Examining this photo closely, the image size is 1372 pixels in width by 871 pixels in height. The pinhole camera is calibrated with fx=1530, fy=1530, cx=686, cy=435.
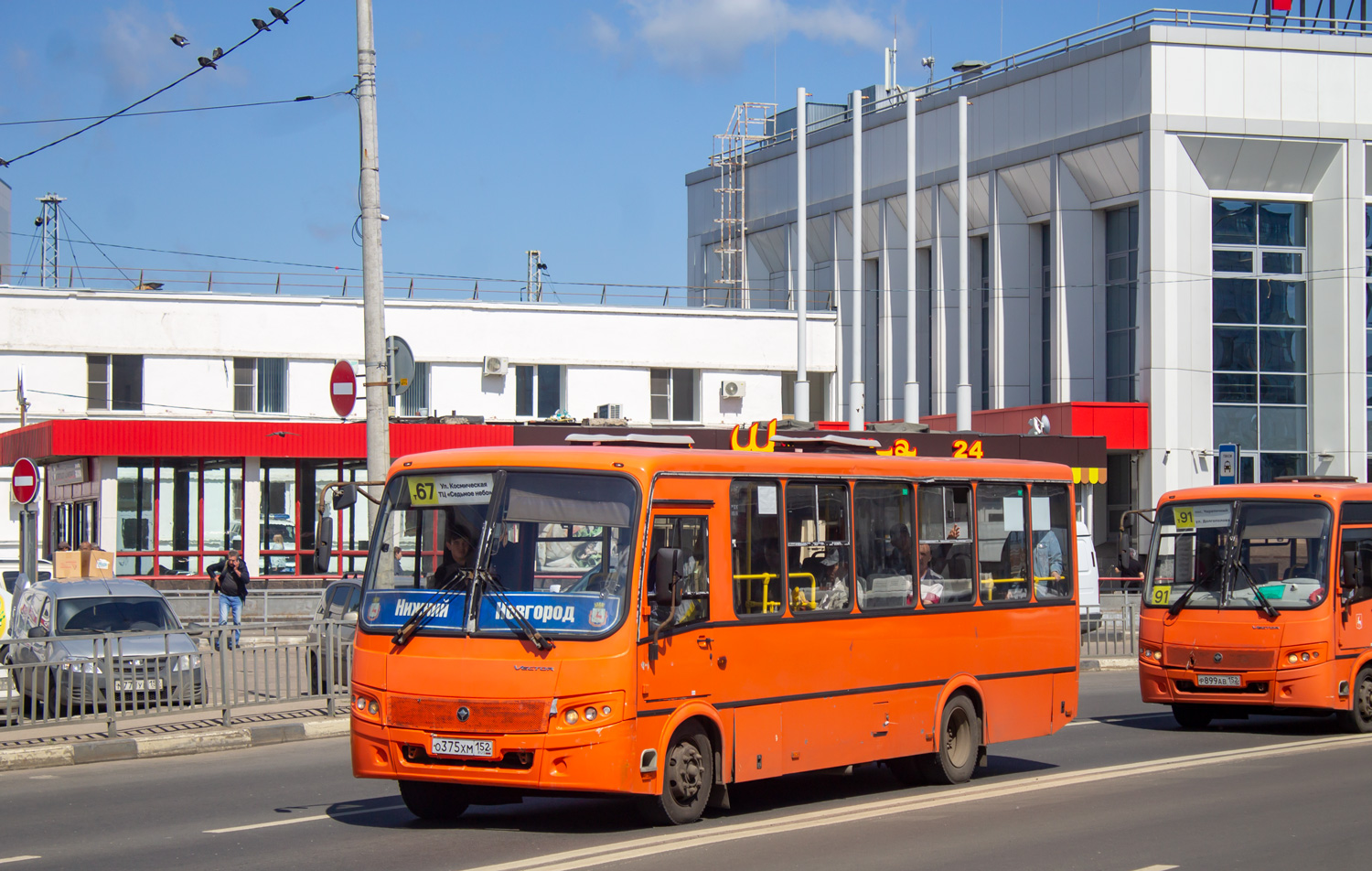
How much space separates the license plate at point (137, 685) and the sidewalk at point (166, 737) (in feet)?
1.30

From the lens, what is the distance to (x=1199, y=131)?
43562mm

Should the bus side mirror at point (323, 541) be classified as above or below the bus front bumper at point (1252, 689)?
above

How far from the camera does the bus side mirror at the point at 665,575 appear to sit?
30.5 ft

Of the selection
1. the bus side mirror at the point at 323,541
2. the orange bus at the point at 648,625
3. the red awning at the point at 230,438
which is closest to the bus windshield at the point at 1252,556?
the orange bus at the point at 648,625

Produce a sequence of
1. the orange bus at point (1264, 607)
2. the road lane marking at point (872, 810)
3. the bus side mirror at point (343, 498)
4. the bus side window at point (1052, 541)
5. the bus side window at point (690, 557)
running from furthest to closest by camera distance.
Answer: the orange bus at point (1264, 607)
the bus side window at point (1052, 541)
the bus side mirror at point (343, 498)
the bus side window at point (690, 557)
the road lane marking at point (872, 810)

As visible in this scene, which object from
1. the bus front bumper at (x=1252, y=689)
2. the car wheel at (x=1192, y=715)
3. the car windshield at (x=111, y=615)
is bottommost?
the car wheel at (x=1192, y=715)

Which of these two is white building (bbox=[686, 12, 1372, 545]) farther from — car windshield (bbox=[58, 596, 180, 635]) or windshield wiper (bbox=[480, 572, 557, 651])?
windshield wiper (bbox=[480, 572, 557, 651])

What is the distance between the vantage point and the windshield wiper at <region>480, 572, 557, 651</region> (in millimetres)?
9242

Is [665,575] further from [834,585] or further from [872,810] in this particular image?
[872,810]

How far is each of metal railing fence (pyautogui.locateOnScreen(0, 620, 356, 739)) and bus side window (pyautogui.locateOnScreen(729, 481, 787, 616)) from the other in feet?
22.2

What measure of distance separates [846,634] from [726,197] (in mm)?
54887

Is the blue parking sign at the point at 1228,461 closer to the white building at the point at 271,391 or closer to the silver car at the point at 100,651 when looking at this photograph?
the white building at the point at 271,391

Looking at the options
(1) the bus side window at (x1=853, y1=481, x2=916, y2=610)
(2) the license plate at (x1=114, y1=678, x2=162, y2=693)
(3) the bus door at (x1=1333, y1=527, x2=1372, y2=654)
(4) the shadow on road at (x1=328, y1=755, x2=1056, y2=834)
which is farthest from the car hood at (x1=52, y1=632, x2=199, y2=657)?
(3) the bus door at (x1=1333, y1=527, x2=1372, y2=654)

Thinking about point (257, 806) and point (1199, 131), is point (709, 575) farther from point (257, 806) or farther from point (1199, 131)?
point (1199, 131)
